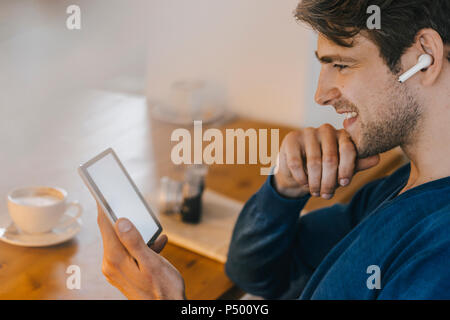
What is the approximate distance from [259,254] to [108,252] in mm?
354

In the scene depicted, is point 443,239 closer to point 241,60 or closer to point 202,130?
point 202,130

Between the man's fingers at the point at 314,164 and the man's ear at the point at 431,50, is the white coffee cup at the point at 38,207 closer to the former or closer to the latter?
the man's fingers at the point at 314,164

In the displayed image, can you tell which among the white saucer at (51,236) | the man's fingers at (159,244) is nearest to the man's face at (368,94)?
the man's fingers at (159,244)

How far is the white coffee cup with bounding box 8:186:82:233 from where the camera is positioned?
25.7 inches

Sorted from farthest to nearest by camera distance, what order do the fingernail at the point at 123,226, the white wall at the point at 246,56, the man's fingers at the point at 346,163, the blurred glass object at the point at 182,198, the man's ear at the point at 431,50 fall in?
the white wall at the point at 246,56 → the blurred glass object at the point at 182,198 → the man's fingers at the point at 346,163 → the man's ear at the point at 431,50 → the fingernail at the point at 123,226

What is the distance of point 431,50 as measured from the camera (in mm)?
603

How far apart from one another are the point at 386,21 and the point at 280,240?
37 centimetres

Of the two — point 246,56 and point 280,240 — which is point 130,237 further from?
point 246,56

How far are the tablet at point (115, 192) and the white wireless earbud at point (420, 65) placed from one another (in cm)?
34

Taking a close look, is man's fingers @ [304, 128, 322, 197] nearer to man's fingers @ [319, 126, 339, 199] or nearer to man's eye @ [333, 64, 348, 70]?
man's fingers @ [319, 126, 339, 199]

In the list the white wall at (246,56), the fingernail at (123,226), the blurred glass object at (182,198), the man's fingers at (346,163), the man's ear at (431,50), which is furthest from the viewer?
the white wall at (246,56)

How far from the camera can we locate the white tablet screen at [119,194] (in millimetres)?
542

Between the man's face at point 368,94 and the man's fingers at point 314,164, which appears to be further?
the man's fingers at point 314,164

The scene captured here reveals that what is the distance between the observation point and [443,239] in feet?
1.76
